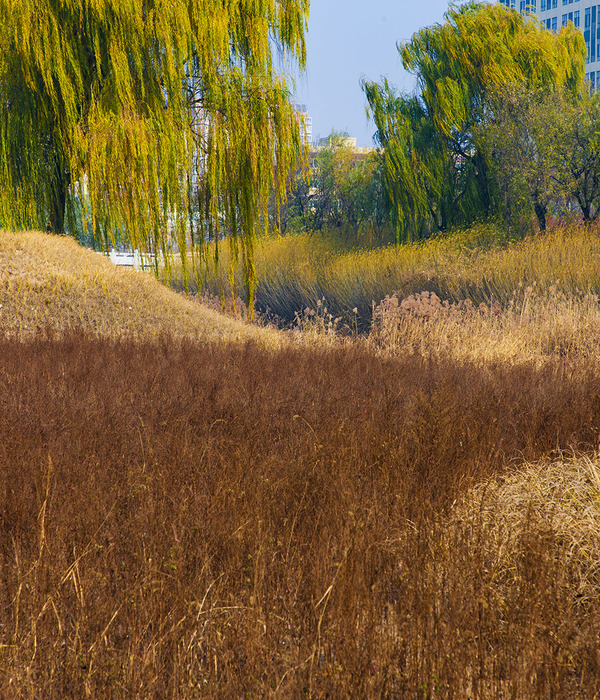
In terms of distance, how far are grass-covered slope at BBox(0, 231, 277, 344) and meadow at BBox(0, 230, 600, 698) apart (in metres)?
3.50

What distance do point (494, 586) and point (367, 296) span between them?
14202 mm

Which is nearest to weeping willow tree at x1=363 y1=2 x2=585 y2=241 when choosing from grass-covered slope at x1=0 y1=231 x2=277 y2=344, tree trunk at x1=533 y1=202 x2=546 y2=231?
tree trunk at x1=533 y1=202 x2=546 y2=231

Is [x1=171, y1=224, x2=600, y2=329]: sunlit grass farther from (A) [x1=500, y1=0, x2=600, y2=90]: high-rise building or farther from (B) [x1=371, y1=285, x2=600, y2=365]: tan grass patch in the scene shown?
(A) [x1=500, y1=0, x2=600, y2=90]: high-rise building

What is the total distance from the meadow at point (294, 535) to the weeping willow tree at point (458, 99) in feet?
45.3

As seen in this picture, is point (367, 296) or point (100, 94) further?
point (367, 296)

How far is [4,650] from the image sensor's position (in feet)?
6.69

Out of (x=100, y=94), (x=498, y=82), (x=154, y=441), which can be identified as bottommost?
(x=154, y=441)

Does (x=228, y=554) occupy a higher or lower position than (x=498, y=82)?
lower

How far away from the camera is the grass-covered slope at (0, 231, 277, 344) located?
920 centimetres

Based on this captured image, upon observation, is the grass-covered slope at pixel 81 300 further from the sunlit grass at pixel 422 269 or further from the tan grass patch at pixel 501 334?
the tan grass patch at pixel 501 334

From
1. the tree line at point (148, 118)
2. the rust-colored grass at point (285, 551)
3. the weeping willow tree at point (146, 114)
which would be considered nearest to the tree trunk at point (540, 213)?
the tree line at point (148, 118)

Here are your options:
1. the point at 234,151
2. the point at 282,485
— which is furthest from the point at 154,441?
the point at 234,151

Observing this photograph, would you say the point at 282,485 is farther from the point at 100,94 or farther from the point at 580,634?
the point at 100,94

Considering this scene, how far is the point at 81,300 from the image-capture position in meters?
9.63
